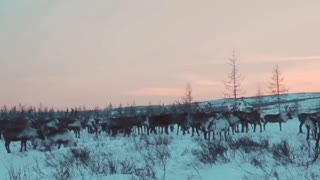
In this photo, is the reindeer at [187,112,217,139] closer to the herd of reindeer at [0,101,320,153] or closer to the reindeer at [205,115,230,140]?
the herd of reindeer at [0,101,320,153]

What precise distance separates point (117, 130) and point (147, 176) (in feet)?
81.4

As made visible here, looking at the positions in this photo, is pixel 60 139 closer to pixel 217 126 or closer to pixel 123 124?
pixel 217 126

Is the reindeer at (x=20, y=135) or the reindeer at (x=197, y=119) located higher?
the reindeer at (x=197, y=119)

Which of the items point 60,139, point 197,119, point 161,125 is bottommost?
point 60,139

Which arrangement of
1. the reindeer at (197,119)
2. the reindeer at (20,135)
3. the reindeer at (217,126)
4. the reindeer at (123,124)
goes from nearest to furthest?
the reindeer at (20,135) < the reindeer at (217,126) < the reindeer at (197,119) < the reindeer at (123,124)

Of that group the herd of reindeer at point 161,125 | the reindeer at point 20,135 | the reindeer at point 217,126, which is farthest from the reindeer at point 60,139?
the reindeer at point 217,126

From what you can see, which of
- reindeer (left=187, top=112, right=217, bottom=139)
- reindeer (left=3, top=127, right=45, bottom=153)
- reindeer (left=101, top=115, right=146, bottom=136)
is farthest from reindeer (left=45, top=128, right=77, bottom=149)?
reindeer (left=101, top=115, right=146, bottom=136)

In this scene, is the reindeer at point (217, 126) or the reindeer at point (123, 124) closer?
the reindeer at point (217, 126)

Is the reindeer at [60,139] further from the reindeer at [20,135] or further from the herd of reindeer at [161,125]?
the reindeer at [20,135]

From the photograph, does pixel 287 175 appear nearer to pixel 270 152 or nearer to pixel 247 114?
pixel 270 152

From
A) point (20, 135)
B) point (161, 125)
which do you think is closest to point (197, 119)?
point (161, 125)

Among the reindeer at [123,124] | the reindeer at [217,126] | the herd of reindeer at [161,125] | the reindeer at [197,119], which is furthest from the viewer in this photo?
the reindeer at [123,124]

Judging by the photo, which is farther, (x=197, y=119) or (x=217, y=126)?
(x=197, y=119)

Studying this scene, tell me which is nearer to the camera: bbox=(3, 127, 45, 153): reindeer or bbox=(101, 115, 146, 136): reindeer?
bbox=(3, 127, 45, 153): reindeer
